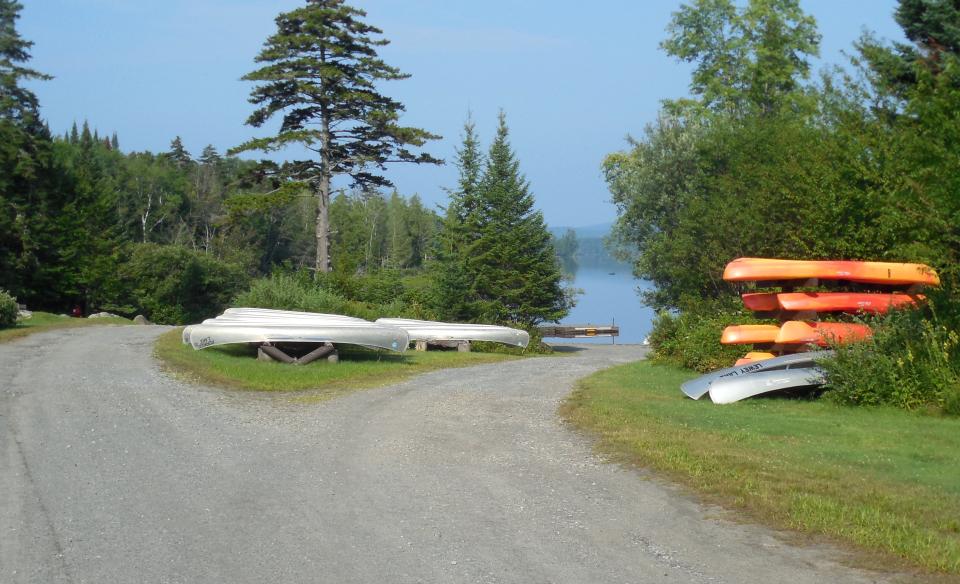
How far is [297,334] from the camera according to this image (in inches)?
773

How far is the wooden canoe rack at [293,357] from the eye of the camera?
1969 centimetres

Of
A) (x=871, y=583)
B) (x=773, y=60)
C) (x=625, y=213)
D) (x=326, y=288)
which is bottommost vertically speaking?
(x=871, y=583)

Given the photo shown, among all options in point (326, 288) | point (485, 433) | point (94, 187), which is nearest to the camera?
point (485, 433)

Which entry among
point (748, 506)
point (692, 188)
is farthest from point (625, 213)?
point (748, 506)

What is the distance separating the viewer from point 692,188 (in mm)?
39500

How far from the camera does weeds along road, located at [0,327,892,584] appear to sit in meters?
6.18

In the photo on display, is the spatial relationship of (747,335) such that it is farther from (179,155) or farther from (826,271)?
(179,155)

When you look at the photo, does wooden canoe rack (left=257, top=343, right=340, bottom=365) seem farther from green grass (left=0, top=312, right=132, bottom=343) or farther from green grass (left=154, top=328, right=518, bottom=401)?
green grass (left=0, top=312, right=132, bottom=343)

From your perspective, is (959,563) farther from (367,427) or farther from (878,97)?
(878,97)

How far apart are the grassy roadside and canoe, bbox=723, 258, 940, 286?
13.0 ft

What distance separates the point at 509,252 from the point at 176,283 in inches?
1057

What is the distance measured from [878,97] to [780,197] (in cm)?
345

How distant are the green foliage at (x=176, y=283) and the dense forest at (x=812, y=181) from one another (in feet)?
91.6

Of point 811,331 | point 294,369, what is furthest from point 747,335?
point 294,369
